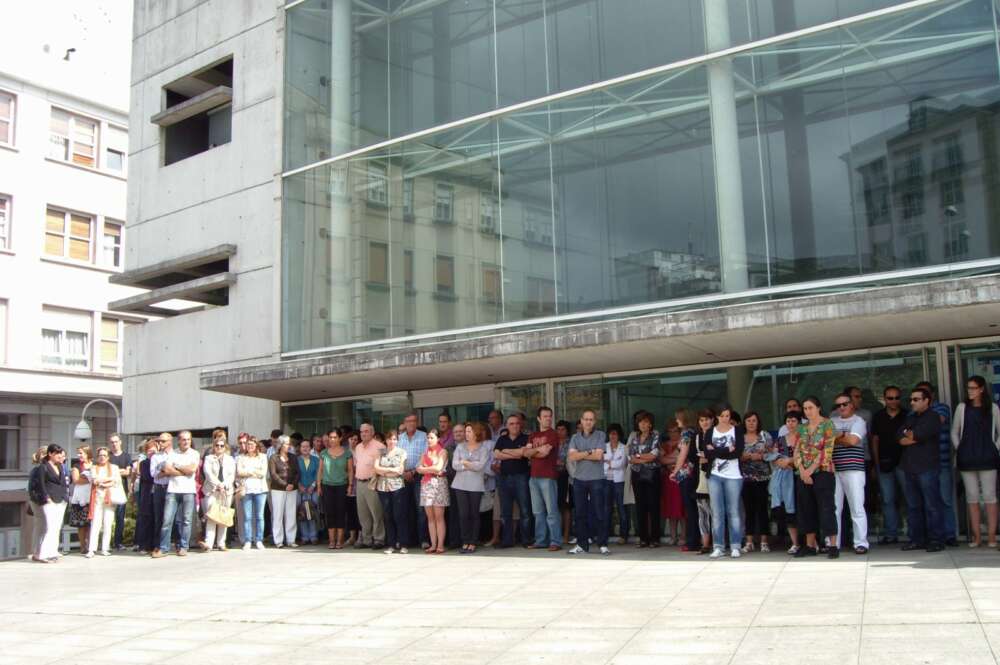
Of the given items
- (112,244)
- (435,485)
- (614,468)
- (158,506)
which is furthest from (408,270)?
(112,244)

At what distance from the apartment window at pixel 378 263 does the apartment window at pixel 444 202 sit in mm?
1211

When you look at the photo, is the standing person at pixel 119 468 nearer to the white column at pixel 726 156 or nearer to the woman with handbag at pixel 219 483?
the woman with handbag at pixel 219 483

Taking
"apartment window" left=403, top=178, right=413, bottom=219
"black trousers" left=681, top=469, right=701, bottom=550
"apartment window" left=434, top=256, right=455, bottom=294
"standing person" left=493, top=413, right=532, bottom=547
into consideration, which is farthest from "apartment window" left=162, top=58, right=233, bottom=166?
"black trousers" left=681, top=469, right=701, bottom=550

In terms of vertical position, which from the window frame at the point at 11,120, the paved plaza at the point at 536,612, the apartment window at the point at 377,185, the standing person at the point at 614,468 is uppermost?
A: the window frame at the point at 11,120

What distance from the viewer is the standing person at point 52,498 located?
14.5 m

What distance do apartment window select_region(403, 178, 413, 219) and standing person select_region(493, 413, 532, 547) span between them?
4.35 meters

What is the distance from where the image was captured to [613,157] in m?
13.5

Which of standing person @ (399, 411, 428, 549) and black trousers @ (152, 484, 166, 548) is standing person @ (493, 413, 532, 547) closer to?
standing person @ (399, 411, 428, 549)

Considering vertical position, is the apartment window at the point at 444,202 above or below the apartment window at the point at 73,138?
below

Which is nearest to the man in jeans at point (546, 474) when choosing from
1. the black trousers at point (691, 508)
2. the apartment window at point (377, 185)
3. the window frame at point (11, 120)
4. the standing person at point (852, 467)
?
the black trousers at point (691, 508)

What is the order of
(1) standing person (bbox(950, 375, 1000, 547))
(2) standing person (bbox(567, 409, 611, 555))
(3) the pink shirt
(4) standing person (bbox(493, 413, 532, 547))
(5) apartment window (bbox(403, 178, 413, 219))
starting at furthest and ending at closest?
(5) apartment window (bbox(403, 178, 413, 219)), (3) the pink shirt, (4) standing person (bbox(493, 413, 532, 547)), (2) standing person (bbox(567, 409, 611, 555)), (1) standing person (bbox(950, 375, 1000, 547))

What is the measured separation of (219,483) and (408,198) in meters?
5.29

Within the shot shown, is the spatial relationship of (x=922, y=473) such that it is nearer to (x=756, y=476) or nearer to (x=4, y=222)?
(x=756, y=476)

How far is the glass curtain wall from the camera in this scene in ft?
37.5
